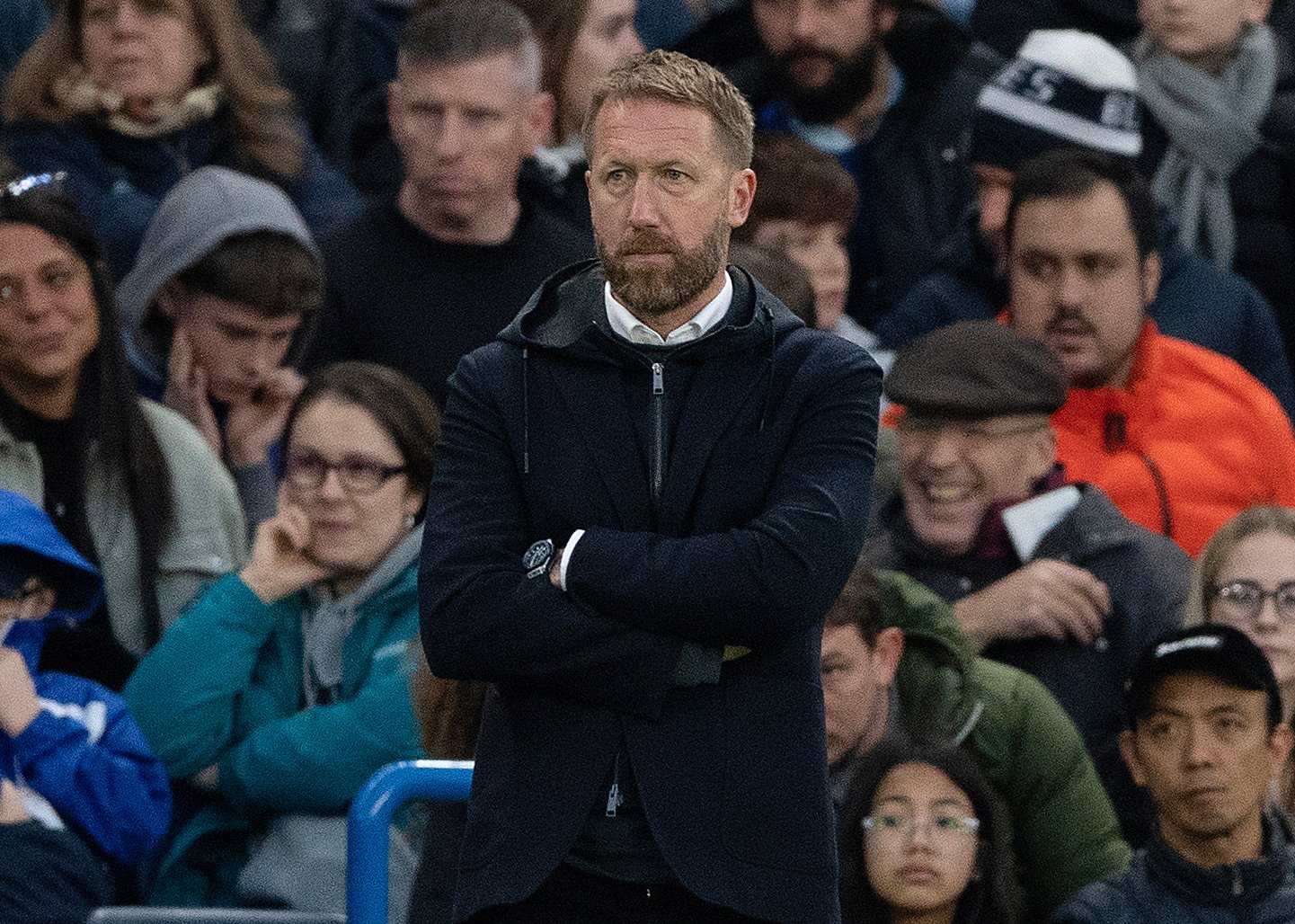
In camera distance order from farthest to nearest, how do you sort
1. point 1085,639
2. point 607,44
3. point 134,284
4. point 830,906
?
point 607,44
point 134,284
point 1085,639
point 830,906

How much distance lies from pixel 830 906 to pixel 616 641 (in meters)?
0.42

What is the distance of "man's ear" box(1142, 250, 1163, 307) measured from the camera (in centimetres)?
669

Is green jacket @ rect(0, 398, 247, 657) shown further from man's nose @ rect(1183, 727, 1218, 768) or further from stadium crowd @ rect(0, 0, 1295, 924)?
man's nose @ rect(1183, 727, 1218, 768)

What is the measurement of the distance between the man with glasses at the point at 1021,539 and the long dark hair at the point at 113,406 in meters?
1.66

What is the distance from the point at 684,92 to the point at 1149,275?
12.8 ft

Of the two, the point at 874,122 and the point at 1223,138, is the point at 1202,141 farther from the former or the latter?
the point at 874,122

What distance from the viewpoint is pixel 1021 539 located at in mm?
5785

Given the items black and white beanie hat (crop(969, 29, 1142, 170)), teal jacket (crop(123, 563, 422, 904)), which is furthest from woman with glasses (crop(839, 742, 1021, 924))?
black and white beanie hat (crop(969, 29, 1142, 170))

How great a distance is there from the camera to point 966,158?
25.3ft

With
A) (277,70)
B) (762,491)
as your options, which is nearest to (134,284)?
(277,70)

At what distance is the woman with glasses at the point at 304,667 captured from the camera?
204 inches

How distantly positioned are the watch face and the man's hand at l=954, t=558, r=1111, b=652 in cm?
254

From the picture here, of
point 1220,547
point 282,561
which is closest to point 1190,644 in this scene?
point 1220,547

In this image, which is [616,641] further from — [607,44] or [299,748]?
[607,44]
